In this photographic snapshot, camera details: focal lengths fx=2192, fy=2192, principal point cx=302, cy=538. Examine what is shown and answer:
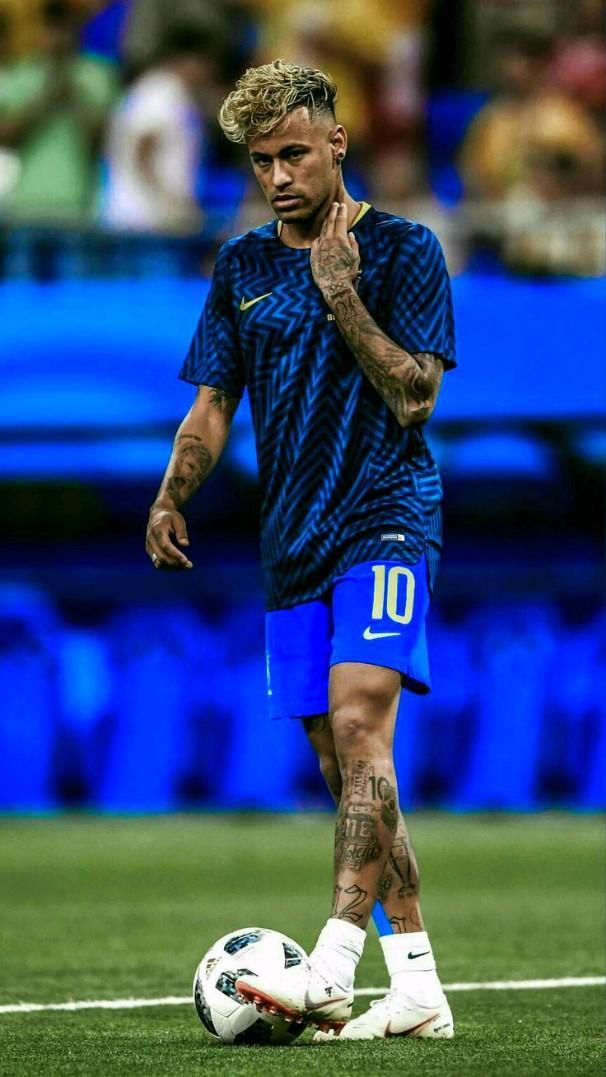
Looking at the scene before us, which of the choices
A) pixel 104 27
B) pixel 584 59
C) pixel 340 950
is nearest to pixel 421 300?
pixel 340 950

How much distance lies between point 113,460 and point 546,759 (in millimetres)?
3254

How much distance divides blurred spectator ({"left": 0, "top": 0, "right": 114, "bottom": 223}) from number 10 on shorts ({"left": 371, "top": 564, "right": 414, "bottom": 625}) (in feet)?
27.4

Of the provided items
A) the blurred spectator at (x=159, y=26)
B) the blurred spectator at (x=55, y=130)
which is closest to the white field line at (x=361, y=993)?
the blurred spectator at (x=55, y=130)

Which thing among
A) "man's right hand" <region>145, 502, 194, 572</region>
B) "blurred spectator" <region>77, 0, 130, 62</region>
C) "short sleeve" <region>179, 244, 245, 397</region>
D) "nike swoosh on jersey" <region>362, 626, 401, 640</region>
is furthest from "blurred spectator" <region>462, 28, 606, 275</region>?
"nike swoosh on jersey" <region>362, 626, 401, 640</region>

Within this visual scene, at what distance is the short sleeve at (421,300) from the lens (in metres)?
5.39

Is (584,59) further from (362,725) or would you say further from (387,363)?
(362,725)

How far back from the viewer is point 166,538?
552 centimetres

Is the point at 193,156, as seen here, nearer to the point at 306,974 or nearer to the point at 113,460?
the point at 113,460

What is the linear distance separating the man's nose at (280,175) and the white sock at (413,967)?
1871 mm

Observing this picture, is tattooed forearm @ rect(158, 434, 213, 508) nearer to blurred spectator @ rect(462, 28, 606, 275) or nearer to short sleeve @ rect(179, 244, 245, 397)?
short sleeve @ rect(179, 244, 245, 397)

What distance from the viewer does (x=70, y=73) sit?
44.4ft

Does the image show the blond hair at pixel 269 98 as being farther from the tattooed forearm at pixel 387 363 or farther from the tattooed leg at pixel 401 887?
the tattooed leg at pixel 401 887

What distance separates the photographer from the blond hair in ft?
17.6

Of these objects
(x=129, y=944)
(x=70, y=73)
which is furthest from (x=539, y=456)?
(x=129, y=944)
